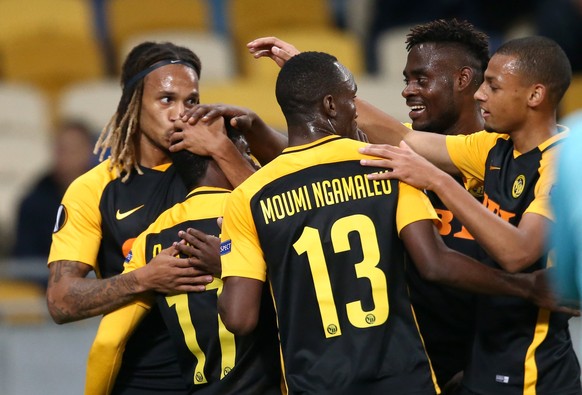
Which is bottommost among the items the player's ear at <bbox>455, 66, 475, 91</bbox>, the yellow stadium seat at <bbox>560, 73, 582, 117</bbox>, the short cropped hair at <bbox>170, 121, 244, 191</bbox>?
the short cropped hair at <bbox>170, 121, 244, 191</bbox>

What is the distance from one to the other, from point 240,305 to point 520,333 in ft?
3.27

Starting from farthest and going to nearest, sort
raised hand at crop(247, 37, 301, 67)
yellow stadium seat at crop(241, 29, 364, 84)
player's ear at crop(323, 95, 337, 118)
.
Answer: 1. yellow stadium seat at crop(241, 29, 364, 84)
2. raised hand at crop(247, 37, 301, 67)
3. player's ear at crop(323, 95, 337, 118)

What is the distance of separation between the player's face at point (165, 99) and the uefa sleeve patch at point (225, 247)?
88 centimetres

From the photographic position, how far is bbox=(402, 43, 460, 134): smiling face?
15.6 ft

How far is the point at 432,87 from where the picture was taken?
4742mm

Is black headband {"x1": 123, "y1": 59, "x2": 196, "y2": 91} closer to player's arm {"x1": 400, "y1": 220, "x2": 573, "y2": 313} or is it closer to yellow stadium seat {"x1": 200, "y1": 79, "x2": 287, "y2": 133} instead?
player's arm {"x1": 400, "y1": 220, "x2": 573, "y2": 313}

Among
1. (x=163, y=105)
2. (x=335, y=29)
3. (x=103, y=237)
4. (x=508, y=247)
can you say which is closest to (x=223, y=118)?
(x=163, y=105)

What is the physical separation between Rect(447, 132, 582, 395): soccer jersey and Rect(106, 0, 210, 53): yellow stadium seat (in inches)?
234

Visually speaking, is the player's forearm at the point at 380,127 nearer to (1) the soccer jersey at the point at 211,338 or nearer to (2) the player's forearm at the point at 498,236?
(1) the soccer jersey at the point at 211,338

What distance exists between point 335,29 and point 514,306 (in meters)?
6.50

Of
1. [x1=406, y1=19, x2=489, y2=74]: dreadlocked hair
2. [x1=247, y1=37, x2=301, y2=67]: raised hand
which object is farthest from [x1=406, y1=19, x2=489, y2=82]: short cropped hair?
[x1=247, y1=37, x2=301, y2=67]: raised hand

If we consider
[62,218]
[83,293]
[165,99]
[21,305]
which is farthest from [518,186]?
[21,305]

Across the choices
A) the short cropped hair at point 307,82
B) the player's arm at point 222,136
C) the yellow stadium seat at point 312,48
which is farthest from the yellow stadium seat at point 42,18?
the short cropped hair at point 307,82

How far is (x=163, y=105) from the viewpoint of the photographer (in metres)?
4.80
